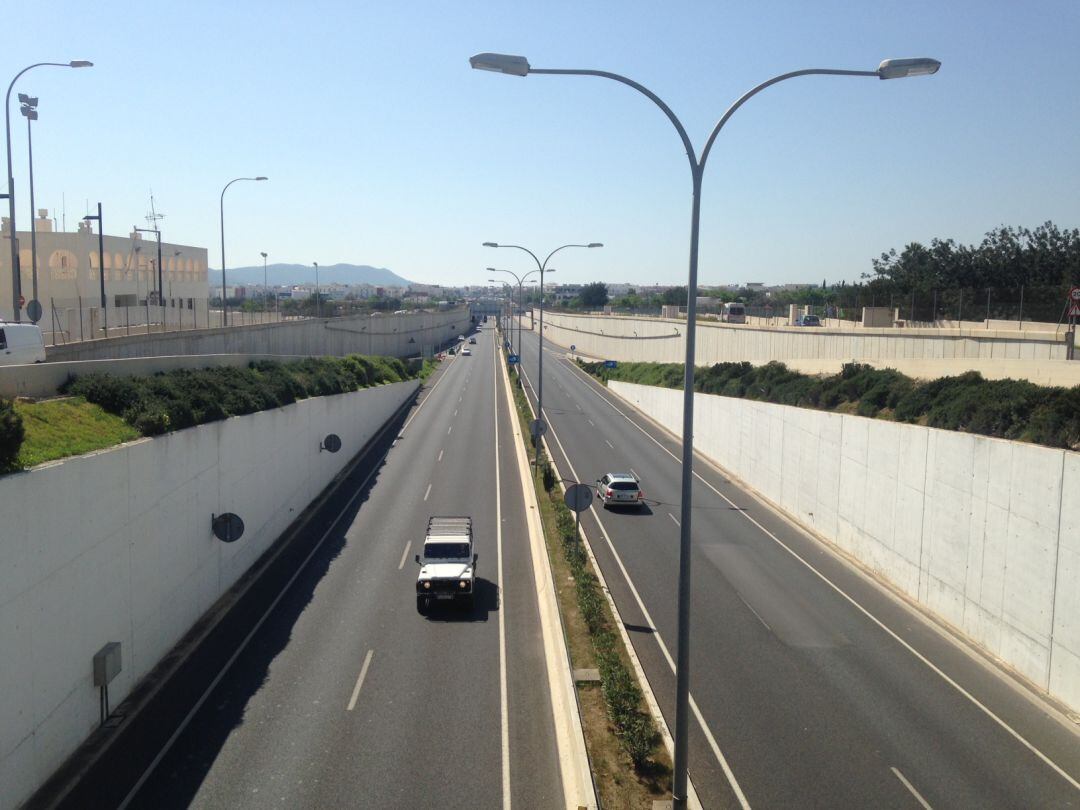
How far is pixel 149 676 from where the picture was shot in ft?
50.5

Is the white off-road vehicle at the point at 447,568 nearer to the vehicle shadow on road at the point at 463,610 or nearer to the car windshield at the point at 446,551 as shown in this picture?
the car windshield at the point at 446,551

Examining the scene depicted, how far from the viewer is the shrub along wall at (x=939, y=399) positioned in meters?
16.9

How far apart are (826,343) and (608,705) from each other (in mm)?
29941

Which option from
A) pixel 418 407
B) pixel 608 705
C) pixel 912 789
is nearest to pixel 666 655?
pixel 608 705

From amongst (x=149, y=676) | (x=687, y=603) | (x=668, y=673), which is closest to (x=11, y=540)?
(x=149, y=676)

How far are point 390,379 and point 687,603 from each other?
46426 mm

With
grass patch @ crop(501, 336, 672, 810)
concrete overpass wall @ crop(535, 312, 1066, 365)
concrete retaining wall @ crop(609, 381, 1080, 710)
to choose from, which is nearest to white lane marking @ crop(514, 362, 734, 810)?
grass patch @ crop(501, 336, 672, 810)

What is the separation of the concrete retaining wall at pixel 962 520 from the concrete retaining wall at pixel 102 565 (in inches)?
617

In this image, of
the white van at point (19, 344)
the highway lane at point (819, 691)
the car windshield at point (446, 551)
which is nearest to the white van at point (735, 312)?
the highway lane at point (819, 691)

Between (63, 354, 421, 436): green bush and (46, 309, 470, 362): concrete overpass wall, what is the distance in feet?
6.50

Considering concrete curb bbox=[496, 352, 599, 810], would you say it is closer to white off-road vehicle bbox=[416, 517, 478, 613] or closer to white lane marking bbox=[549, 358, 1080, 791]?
white off-road vehicle bbox=[416, 517, 478, 613]

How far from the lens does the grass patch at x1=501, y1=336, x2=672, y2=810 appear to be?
11.6 m

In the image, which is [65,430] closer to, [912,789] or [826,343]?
[912,789]

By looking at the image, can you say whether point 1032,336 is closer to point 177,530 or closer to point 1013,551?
point 1013,551
